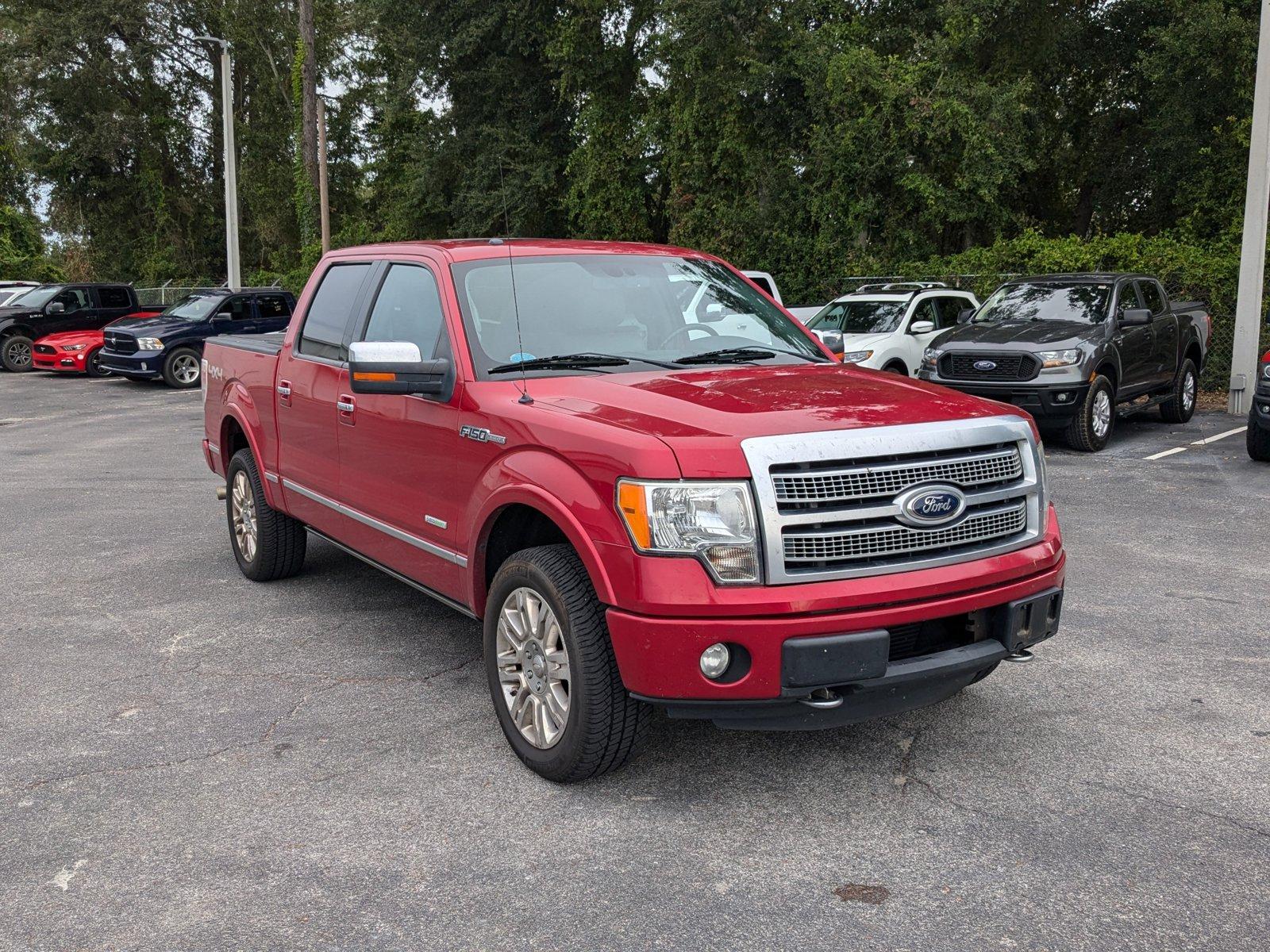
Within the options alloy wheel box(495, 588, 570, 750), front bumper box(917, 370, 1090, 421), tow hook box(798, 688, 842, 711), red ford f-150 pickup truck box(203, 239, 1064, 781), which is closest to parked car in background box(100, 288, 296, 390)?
front bumper box(917, 370, 1090, 421)

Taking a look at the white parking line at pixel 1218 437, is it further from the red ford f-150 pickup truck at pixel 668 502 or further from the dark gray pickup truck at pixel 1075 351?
the red ford f-150 pickup truck at pixel 668 502

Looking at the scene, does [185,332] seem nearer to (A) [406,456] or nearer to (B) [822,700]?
(A) [406,456]

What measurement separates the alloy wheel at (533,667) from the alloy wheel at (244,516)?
9.99 ft

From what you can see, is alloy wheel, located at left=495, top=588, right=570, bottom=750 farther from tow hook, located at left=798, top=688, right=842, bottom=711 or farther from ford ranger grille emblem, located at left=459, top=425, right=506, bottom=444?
tow hook, located at left=798, top=688, right=842, bottom=711

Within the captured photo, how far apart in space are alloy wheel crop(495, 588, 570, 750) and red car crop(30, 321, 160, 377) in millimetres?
20780

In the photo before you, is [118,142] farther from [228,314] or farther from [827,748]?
[827,748]

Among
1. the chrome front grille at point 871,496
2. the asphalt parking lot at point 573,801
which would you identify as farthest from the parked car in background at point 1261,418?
the chrome front grille at point 871,496

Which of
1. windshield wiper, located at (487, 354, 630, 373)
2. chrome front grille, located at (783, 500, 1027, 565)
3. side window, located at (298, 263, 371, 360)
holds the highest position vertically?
side window, located at (298, 263, 371, 360)

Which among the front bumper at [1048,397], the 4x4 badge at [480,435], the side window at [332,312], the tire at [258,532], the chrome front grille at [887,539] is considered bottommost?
the tire at [258,532]

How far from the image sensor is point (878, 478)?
3.72 metres

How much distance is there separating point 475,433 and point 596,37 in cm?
2758

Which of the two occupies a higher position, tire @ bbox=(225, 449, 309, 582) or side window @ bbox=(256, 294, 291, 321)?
side window @ bbox=(256, 294, 291, 321)

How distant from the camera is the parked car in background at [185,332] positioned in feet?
67.7

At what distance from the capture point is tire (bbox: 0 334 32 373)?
23984mm
